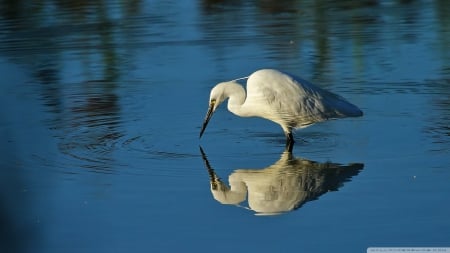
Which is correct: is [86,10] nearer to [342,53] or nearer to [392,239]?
[342,53]

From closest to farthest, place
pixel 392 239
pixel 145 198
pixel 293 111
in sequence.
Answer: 1. pixel 392 239
2. pixel 145 198
3. pixel 293 111

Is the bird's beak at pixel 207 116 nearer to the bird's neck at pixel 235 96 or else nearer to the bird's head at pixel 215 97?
the bird's head at pixel 215 97

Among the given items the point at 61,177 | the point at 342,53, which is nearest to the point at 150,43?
the point at 342,53

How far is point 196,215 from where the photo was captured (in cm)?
592

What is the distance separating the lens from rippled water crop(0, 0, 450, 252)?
539 centimetres

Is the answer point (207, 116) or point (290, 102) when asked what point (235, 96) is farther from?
point (290, 102)

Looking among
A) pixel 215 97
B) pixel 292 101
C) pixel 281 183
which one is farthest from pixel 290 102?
pixel 281 183

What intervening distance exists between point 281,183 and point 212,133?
1.61m

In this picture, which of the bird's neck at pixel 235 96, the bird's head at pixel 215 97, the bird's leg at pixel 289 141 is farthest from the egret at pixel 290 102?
the bird's head at pixel 215 97

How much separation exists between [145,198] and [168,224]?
597mm

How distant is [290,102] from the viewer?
7.57m

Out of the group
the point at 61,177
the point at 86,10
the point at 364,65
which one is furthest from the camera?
the point at 86,10

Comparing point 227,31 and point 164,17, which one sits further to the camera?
point 164,17

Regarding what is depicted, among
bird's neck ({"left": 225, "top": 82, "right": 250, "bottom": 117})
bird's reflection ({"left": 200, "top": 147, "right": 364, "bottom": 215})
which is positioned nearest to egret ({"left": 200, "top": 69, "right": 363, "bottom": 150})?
bird's neck ({"left": 225, "top": 82, "right": 250, "bottom": 117})
